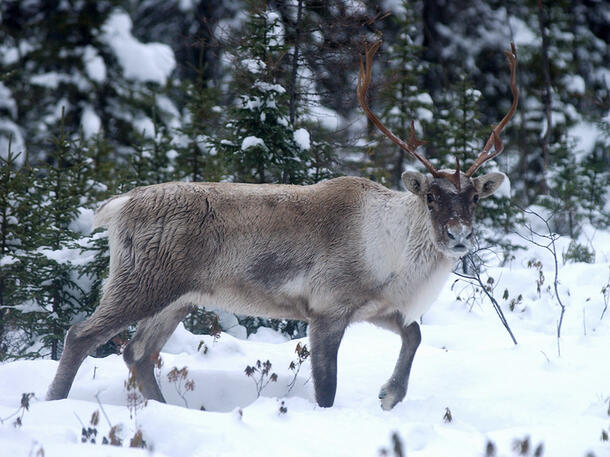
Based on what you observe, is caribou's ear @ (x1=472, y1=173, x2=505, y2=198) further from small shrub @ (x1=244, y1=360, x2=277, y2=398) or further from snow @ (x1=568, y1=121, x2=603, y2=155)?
snow @ (x1=568, y1=121, x2=603, y2=155)

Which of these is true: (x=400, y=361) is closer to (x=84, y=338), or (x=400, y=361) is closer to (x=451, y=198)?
(x=451, y=198)

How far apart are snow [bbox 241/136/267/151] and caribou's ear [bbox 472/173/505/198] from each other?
7.74ft

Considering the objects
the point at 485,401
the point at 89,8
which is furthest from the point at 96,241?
the point at 89,8

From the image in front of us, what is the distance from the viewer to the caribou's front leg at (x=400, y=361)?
410 centimetres

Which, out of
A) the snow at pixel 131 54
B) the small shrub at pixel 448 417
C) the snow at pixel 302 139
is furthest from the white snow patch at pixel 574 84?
the small shrub at pixel 448 417

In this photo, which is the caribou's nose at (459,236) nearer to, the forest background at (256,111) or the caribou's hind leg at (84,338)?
the caribou's hind leg at (84,338)

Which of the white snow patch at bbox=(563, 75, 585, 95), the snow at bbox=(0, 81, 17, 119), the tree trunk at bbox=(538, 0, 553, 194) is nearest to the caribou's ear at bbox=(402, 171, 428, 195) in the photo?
the tree trunk at bbox=(538, 0, 553, 194)

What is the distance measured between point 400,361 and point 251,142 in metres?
2.63

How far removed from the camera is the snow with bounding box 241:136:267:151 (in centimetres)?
598

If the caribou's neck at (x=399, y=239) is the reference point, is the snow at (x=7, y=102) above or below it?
above

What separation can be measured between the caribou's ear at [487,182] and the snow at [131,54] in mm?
9585

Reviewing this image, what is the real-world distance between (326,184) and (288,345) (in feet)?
4.52

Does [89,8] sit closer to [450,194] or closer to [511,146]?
[511,146]

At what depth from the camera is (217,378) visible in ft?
14.1
